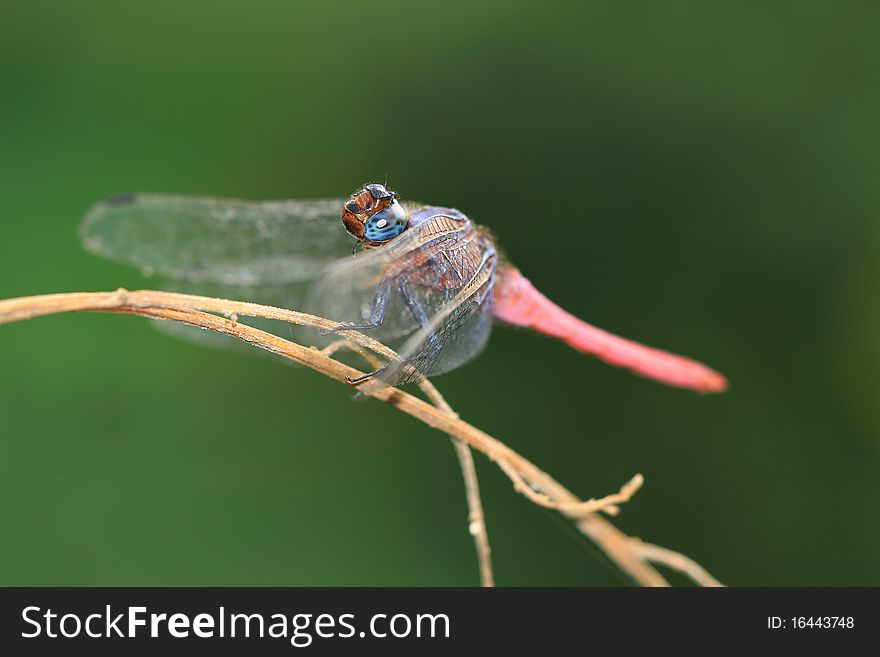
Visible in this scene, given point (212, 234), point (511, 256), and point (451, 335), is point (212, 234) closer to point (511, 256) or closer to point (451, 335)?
point (451, 335)

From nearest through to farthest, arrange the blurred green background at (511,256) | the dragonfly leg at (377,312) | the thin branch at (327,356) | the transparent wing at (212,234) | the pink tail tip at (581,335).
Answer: the thin branch at (327,356)
the dragonfly leg at (377,312)
the pink tail tip at (581,335)
the transparent wing at (212,234)
the blurred green background at (511,256)

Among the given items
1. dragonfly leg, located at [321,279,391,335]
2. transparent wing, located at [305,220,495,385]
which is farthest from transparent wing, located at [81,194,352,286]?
dragonfly leg, located at [321,279,391,335]

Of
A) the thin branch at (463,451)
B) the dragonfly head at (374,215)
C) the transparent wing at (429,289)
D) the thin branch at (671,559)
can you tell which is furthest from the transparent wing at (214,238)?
the thin branch at (671,559)

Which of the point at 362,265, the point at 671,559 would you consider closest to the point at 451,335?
the point at 362,265

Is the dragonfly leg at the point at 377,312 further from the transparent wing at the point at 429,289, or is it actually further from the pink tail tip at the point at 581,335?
the pink tail tip at the point at 581,335

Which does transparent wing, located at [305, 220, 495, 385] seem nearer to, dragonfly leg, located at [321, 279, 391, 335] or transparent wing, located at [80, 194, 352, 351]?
dragonfly leg, located at [321, 279, 391, 335]
